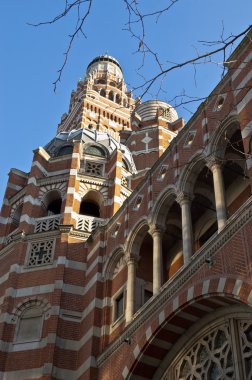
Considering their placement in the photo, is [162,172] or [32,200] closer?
[162,172]

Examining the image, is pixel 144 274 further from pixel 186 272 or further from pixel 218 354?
pixel 218 354

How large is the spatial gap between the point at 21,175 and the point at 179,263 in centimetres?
1068

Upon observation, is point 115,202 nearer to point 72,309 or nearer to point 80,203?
point 80,203

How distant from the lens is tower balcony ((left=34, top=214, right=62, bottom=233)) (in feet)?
72.6

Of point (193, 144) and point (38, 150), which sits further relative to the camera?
point (38, 150)

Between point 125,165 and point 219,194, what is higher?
point 125,165

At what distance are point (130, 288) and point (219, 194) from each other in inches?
170

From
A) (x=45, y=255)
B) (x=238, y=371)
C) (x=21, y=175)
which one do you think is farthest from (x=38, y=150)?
(x=238, y=371)

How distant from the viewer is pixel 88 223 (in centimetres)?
2228

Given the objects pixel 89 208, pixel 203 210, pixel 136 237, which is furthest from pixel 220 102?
pixel 89 208

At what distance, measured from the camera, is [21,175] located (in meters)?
26.3

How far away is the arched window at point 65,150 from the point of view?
26359 millimetres

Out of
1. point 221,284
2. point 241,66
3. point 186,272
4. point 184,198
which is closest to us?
point 221,284

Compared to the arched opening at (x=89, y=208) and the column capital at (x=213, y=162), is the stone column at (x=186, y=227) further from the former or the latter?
the arched opening at (x=89, y=208)
